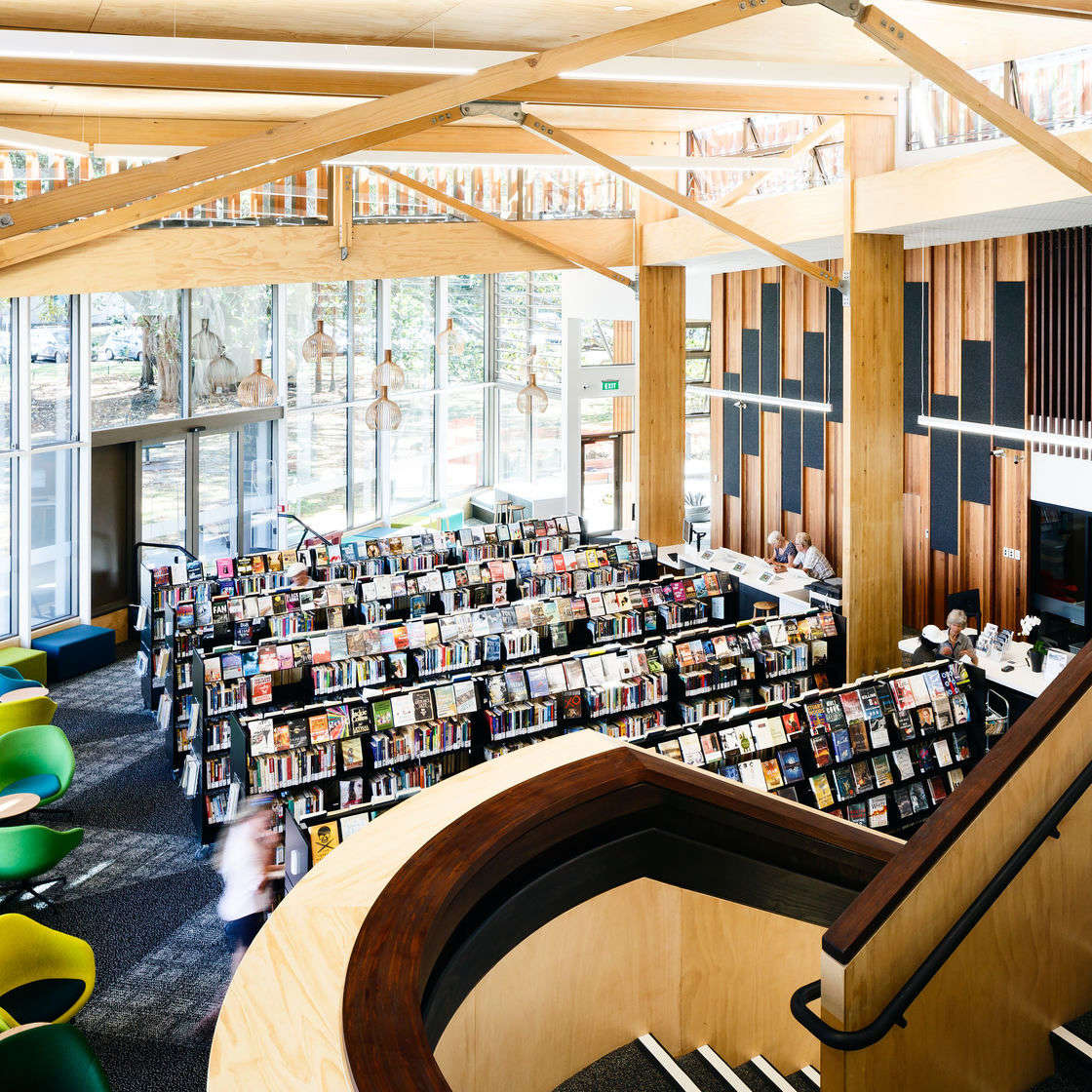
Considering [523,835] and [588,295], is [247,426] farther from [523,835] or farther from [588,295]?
[523,835]

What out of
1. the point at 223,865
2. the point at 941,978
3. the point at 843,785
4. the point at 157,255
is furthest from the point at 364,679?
the point at 941,978

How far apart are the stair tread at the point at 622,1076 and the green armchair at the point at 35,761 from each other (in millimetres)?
5500

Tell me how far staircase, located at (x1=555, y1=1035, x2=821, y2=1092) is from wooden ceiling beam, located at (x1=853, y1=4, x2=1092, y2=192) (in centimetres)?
503

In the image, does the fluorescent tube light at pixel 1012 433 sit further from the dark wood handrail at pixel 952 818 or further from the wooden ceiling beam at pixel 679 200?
the dark wood handrail at pixel 952 818

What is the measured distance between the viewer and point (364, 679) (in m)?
8.95

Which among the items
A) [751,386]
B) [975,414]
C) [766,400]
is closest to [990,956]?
[975,414]

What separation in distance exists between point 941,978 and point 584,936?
2.78 ft

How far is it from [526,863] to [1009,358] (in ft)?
34.0

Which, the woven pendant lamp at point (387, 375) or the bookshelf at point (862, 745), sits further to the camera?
the woven pendant lamp at point (387, 375)

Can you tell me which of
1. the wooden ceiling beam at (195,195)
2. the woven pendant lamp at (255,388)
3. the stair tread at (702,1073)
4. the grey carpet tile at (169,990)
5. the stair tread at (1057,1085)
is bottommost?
the grey carpet tile at (169,990)

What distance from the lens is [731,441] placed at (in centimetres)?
1666

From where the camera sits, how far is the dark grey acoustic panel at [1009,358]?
11172 millimetres

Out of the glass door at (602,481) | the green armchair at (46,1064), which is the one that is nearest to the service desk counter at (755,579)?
the glass door at (602,481)

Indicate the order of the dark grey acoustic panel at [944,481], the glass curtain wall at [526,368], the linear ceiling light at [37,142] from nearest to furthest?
the linear ceiling light at [37,142], the dark grey acoustic panel at [944,481], the glass curtain wall at [526,368]
